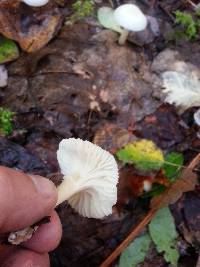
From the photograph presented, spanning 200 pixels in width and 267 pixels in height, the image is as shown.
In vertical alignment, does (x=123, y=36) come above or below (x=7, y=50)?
above

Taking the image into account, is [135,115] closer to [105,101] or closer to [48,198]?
[105,101]

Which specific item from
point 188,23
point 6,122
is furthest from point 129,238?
point 188,23

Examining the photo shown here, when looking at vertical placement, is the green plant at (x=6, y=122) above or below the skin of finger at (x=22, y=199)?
below

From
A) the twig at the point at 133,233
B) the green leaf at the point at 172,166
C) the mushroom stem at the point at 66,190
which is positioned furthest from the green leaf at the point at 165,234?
the mushroom stem at the point at 66,190

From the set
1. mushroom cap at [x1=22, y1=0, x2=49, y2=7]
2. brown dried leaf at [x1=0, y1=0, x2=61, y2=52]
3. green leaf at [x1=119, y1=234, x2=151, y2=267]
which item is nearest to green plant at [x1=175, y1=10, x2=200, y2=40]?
brown dried leaf at [x1=0, y1=0, x2=61, y2=52]

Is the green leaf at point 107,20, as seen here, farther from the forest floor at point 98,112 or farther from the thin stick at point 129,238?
the thin stick at point 129,238

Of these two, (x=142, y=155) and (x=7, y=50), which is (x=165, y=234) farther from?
(x=7, y=50)
